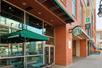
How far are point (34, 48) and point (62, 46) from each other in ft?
12.9

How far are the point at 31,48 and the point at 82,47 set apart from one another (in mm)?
19074

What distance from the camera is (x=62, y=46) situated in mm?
15203

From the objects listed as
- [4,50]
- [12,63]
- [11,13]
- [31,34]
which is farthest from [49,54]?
[31,34]

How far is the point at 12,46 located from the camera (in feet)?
30.6

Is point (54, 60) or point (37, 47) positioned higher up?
point (37, 47)

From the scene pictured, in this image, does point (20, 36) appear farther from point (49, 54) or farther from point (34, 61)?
point (49, 54)

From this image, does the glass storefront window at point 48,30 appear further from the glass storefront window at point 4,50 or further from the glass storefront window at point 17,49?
the glass storefront window at point 4,50

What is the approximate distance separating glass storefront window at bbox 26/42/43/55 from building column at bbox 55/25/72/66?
2736mm

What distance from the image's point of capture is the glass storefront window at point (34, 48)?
10887mm

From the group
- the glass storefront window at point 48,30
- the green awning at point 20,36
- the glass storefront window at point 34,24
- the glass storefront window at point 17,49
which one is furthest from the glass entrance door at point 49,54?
the green awning at point 20,36

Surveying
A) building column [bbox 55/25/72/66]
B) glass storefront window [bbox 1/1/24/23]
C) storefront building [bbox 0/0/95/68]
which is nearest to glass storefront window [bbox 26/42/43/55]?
storefront building [bbox 0/0/95/68]

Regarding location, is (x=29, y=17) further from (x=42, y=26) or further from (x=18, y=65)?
(x=18, y=65)

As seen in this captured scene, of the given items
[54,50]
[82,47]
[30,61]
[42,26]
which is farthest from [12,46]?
[82,47]

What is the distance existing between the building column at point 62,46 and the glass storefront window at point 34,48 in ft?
8.98
